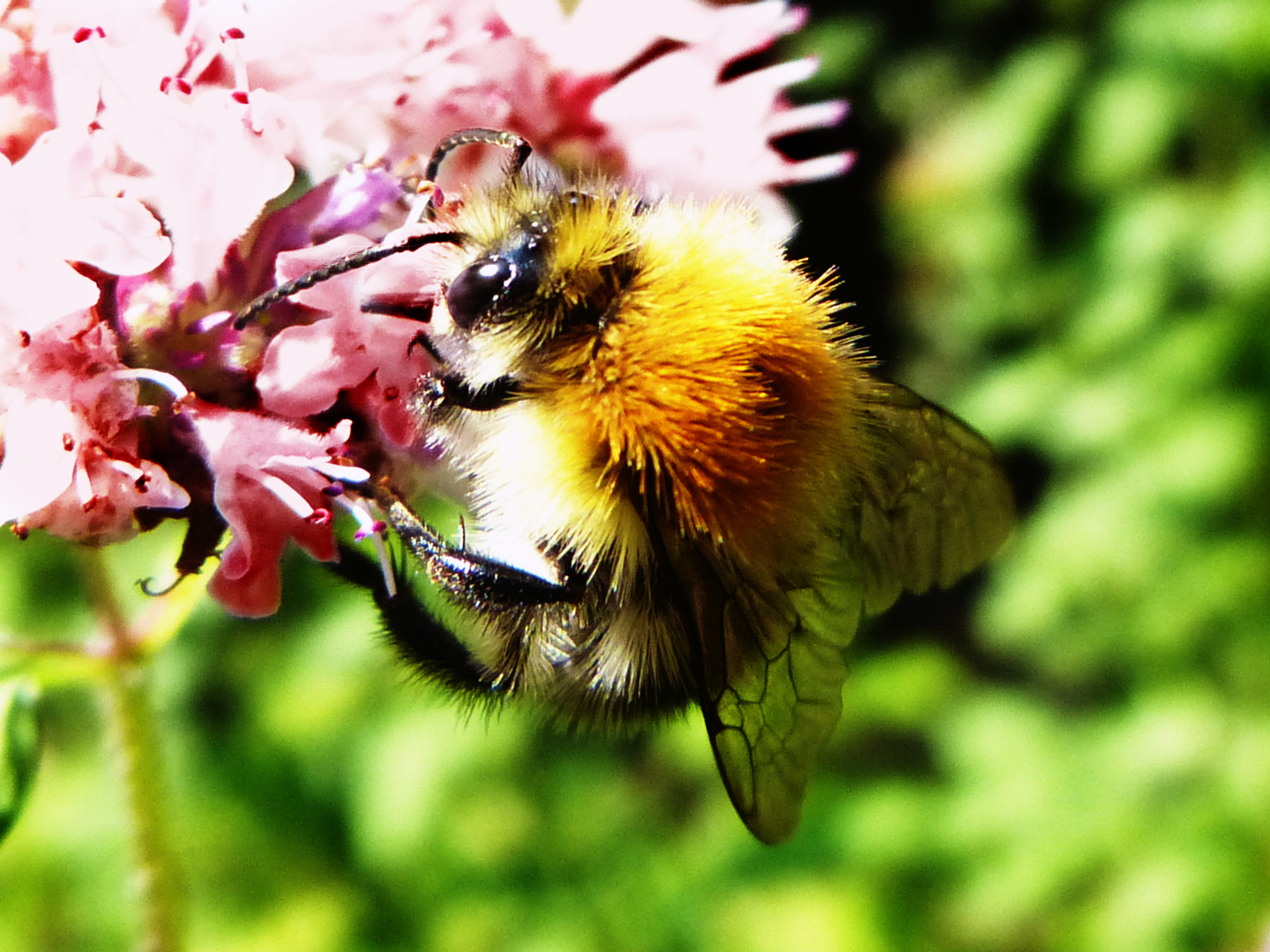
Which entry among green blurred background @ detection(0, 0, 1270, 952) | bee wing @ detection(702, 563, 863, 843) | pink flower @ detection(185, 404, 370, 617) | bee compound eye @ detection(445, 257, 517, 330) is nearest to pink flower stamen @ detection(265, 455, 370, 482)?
pink flower @ detection(185, 404, 370, 617)

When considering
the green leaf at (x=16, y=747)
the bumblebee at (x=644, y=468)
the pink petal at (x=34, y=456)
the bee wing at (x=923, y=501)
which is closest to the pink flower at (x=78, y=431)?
the pink petal at (x=34, y=456)

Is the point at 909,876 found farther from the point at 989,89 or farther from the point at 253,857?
the point at 989,89

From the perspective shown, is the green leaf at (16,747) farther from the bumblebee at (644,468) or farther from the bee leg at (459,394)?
the bee leg at (459,394)

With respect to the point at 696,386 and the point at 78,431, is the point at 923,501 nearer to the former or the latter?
the point at 696,386

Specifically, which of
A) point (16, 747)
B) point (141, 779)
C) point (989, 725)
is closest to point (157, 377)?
point (16, 747)

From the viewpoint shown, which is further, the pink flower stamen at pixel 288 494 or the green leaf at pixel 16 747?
the green leaf at pixel 16 747
